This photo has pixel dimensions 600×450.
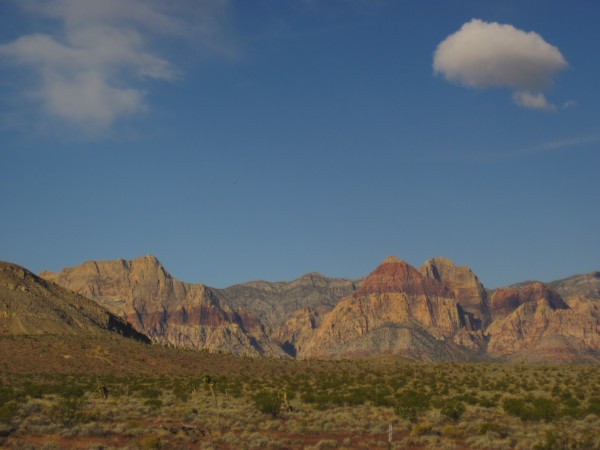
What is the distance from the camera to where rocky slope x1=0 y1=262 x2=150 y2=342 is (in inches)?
4195

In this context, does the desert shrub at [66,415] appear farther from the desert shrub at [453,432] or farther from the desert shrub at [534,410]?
the desert shrub at [534,410]

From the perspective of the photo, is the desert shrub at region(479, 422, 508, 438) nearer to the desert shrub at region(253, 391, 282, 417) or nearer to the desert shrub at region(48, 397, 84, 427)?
the desert shrub at region(253, 391, 282, 417)

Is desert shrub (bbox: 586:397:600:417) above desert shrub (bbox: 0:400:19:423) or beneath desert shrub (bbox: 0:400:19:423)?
beneath

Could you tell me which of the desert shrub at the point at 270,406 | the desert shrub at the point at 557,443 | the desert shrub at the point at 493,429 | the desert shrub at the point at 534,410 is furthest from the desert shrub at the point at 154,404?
the desert shrub at the point at 557,443

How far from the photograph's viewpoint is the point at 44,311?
4451 inches

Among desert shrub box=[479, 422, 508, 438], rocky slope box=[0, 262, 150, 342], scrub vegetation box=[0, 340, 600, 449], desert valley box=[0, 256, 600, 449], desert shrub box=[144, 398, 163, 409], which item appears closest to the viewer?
scrub vegetation box=[0, 340, 600, 449]

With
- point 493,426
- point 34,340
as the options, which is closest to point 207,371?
point 34,340

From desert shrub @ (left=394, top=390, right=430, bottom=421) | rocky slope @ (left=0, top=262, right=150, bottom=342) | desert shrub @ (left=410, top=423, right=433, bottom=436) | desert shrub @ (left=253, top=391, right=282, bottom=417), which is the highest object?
rocky slope @ (left=0, top=262, right=150, bottom=342)

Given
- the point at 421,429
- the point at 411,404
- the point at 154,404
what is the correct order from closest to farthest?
the point at 421,429 < the point at 411,404 < the point at 154,404

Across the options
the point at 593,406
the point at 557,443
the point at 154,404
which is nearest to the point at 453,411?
the point at 557,443

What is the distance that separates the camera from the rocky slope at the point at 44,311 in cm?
10656

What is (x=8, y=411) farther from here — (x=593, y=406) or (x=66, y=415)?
(x=593, y=406)

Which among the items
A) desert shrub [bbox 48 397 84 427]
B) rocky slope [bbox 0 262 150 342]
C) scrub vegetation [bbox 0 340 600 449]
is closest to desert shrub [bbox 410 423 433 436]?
scrub vegetation [bbox 0 340 600 449]

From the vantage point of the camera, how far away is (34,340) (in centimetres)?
9450
